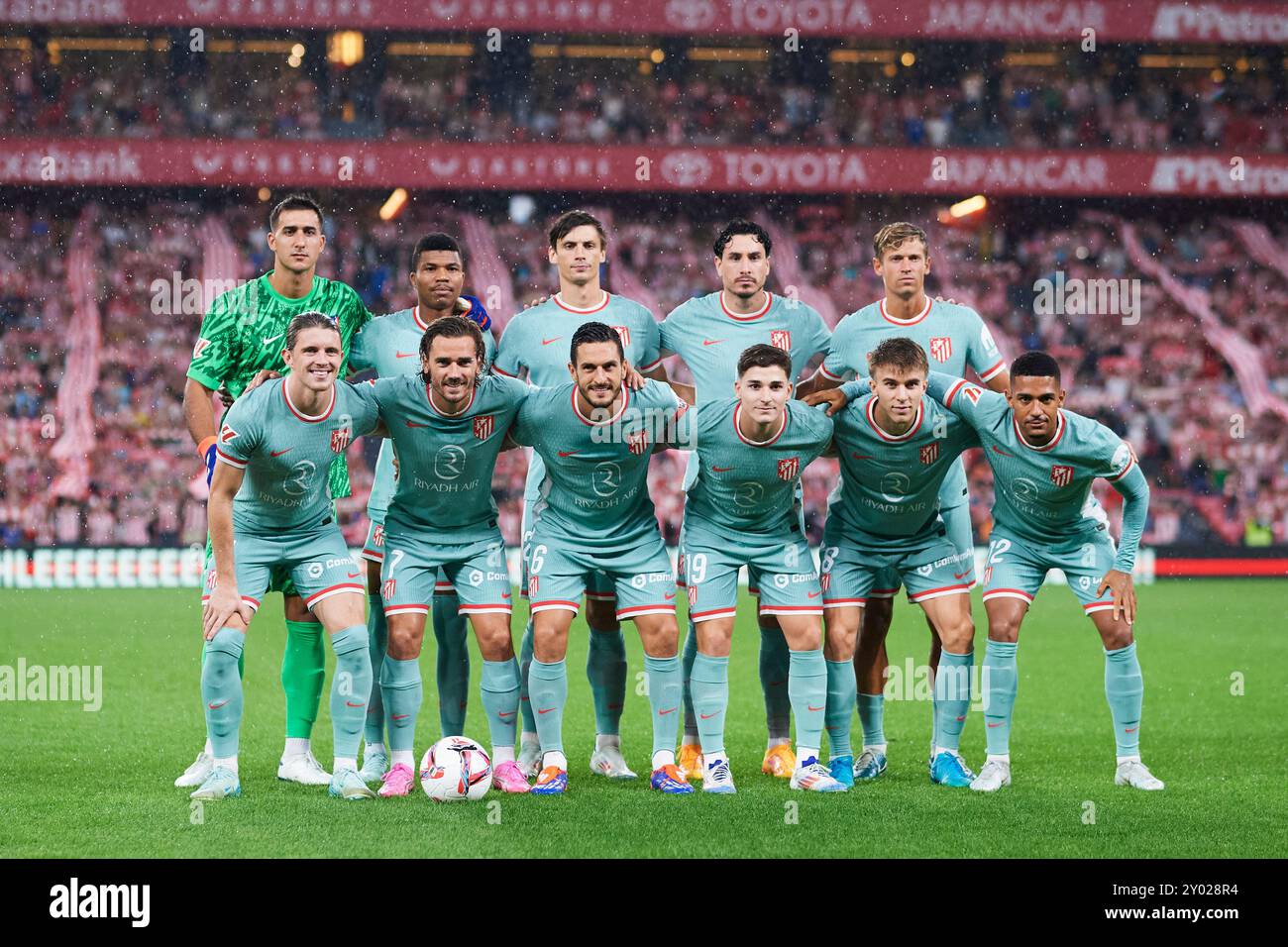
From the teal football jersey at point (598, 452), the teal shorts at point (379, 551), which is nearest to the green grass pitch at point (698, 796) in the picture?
the teal shorts at point (379, 551)

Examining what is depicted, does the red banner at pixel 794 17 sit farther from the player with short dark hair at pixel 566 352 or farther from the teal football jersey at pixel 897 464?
the teal football jersey at pixel 897 464

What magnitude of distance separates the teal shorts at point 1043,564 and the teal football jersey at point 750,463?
906 millimetres

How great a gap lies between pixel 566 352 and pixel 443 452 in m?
0.82

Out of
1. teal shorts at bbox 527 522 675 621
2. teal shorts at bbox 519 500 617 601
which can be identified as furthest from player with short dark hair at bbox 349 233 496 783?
teal shorts at bbox 527 522 675 621

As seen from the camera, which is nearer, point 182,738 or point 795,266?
point 182,738

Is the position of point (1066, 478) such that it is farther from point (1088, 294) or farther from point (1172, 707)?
point (1088, 294)

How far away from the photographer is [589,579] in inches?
254

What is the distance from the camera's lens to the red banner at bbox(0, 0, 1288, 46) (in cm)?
2278

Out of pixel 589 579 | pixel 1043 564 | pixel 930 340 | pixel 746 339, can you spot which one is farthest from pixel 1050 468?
pixel 589 579

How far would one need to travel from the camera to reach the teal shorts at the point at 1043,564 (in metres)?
6.41

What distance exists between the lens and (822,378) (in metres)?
7.00

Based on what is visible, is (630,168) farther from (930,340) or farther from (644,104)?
(930,340)

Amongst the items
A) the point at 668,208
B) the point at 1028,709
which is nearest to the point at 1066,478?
the point at 1028,709

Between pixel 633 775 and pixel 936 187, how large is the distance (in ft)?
61.4
